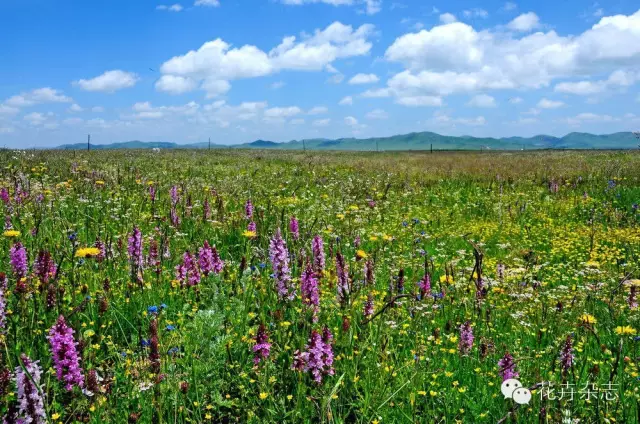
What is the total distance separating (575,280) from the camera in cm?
665

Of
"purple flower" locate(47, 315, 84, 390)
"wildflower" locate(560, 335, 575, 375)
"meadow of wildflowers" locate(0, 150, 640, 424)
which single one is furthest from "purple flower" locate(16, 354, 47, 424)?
"wildflower" locate(560, 335, 575, 375)

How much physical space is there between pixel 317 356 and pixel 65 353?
151 cm

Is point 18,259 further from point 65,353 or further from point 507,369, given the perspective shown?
point 507,369

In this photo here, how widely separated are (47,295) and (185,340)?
4.48 feet

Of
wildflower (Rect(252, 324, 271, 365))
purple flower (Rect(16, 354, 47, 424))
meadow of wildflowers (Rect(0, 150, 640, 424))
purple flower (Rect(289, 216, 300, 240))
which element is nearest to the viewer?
purple flower (Rect(16, 354, 47, 424))

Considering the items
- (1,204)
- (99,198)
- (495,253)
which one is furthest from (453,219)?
(1,204)

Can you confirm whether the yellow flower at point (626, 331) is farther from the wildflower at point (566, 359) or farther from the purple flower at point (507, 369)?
the purple flower at point (507, 369)

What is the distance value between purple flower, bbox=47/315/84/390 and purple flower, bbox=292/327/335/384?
52.2 inches

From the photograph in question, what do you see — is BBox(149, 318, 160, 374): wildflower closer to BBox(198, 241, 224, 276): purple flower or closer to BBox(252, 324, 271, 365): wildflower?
BBox(252, 324, 271, 365): wildflower

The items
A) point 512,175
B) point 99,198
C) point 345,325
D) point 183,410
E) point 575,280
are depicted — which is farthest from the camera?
point 512,175

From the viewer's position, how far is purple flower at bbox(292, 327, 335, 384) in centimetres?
291

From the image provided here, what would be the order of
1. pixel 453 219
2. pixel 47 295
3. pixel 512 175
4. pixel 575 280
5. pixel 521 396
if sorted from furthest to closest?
pixel 512 175 < pixel 453 219 < pixel 575 280 < pixel 47 295 < pixel 521 396

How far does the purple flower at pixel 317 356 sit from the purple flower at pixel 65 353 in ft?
4.35

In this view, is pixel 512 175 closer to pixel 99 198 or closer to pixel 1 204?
pixel 99 198
